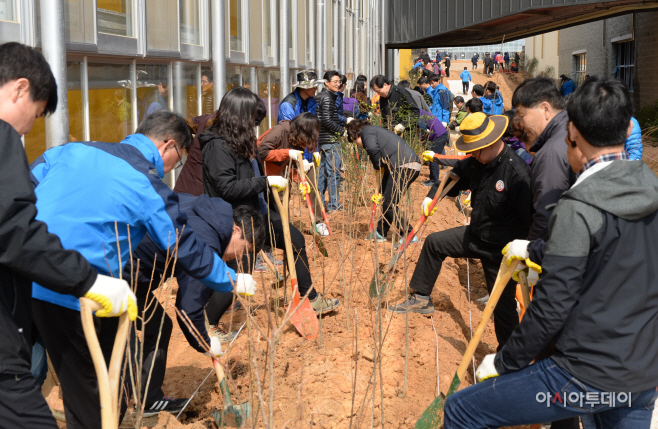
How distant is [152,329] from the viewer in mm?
2615

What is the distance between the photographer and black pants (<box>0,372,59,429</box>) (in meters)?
1.57

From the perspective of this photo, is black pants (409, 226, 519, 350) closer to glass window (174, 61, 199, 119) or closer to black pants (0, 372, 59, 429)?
black pants (0, 372, 59, 429)

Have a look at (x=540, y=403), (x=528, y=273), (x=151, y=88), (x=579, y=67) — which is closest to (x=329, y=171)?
(x=151, y=88)

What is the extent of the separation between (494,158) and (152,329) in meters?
2.00

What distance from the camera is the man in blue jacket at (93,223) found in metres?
2.01

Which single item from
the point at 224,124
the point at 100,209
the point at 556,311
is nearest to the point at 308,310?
the point at 224,124

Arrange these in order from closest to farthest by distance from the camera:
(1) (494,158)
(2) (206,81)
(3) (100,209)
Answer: (3) (100,209), (1) (494,158), (2) (206,81)

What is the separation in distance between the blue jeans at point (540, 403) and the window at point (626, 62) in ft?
57.6

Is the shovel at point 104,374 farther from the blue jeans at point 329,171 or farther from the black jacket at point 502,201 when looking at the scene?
the blue jeans at point 329,171

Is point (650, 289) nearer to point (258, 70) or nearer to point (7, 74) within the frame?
point (7, 74)

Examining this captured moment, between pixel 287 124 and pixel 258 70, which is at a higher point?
pixel 258 70

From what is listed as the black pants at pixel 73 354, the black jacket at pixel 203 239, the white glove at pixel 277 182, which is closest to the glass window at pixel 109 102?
the white glove at pixel 277 182

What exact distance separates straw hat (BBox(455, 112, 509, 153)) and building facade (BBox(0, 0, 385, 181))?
2.29 metres

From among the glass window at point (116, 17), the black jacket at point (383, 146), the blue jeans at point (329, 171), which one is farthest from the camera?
the blue jeans at point (329, 171)
